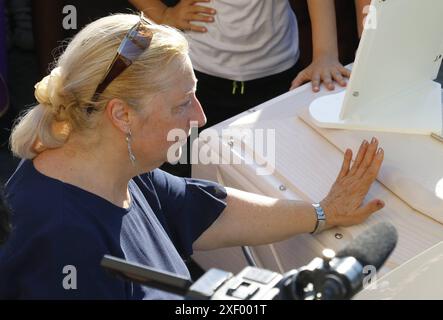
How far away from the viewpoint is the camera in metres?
0.77

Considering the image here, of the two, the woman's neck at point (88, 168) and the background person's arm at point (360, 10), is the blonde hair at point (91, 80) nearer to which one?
the woman's neck at point (88, 168)

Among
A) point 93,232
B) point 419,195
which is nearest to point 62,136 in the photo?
point 93,232

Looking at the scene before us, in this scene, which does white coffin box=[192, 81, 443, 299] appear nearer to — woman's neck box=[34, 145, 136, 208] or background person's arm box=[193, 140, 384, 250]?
background person's arm box=[193, 140, 384, 250]

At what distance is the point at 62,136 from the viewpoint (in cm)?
132

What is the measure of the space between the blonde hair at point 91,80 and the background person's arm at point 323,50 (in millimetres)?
673

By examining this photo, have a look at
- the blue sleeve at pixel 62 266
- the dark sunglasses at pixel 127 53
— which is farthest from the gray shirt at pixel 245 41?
the blue sleeve at pixel 62 266

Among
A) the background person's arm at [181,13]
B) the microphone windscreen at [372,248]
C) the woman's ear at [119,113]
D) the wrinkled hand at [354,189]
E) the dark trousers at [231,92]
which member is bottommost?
the dark trousers at [231,92]

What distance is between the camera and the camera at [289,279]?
77 cm

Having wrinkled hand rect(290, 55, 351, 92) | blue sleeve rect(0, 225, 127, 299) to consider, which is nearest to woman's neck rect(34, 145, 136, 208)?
blue sleeve rect(0, 225, 127, 299)

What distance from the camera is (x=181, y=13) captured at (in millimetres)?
2082

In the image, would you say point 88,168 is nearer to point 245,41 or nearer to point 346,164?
point 346,164

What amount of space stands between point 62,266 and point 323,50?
1.08m

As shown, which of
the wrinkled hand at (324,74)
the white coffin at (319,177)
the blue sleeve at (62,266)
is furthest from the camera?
the wrinkled hand at (324,74)

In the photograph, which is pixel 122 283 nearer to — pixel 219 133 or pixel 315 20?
pixel 219 133
